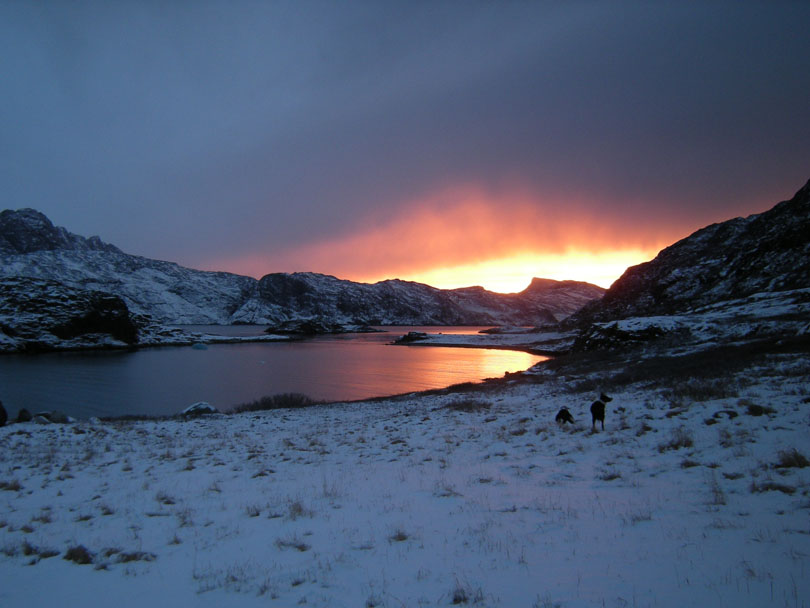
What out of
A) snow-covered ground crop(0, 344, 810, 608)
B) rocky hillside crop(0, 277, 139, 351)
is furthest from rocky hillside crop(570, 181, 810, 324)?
rocky hillside crop(0, 277, 139, 351)

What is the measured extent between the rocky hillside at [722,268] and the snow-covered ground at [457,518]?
51639mm

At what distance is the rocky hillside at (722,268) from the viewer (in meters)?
54.6

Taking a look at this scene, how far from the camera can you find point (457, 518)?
660 cm

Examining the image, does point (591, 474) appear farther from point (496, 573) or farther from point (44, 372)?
point (44, 372)

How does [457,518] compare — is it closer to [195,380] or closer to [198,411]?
[198,411]

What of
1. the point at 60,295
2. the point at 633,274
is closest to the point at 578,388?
the point at 633,274

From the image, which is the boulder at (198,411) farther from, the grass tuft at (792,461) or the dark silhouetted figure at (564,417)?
the grass tuft at (792,461)

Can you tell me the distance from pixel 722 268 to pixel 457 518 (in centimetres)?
8546

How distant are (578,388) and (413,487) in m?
15.3

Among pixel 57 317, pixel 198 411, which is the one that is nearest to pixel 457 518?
pixel 198 411

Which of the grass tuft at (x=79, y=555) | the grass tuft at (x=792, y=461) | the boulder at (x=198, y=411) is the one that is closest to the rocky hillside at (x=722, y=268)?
the grass tuft at (x=792, y=461)

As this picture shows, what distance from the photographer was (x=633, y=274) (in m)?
109

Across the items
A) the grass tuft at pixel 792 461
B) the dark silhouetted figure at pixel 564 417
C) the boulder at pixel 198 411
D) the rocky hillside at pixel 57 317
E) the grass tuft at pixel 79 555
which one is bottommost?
the boulder at pixel 198 411

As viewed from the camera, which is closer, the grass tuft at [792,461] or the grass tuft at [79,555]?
the grass tuft at [79,555]
